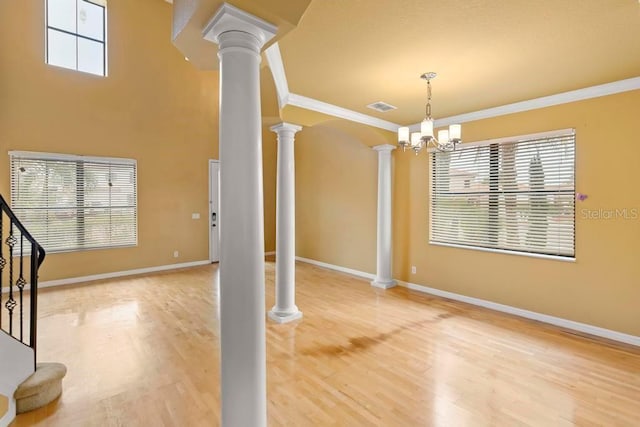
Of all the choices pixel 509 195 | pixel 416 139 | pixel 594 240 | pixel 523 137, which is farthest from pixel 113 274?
pixel 594 240

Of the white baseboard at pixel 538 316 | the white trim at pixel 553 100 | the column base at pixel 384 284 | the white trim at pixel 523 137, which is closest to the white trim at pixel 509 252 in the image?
the white baseboard at pixel 538 316

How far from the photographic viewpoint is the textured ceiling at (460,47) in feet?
6.46

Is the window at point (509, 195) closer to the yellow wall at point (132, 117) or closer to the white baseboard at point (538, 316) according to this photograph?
the white baseboard at point (538, 316)

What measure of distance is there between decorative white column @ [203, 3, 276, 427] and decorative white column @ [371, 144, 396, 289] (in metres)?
3.77

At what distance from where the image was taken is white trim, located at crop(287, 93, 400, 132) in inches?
144

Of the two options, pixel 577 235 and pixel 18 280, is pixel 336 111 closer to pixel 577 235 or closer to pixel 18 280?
pixel 577 235

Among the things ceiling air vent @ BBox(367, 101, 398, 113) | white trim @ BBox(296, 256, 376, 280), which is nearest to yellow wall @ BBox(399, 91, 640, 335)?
ceiling air vent @ BBox(367, 101, 398, 113)

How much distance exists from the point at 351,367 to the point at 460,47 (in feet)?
9.07

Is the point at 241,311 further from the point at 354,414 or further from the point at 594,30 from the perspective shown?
the point at 594,30

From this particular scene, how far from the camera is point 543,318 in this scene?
12.3 ft

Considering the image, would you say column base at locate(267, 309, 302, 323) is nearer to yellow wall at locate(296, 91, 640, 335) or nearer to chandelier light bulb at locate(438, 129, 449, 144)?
yellow wall at locate(296, 91, 640, 335)

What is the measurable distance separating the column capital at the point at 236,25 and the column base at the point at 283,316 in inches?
117

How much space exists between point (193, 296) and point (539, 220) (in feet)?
15.6

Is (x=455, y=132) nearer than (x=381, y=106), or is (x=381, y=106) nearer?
(x=455, y=132)
